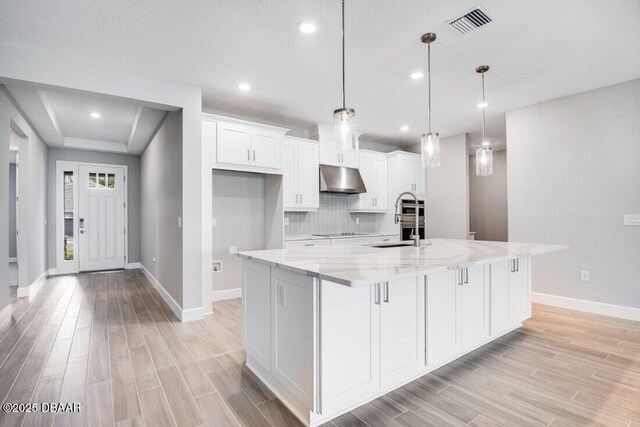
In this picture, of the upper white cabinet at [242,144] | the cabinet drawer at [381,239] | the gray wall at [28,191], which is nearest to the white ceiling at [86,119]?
the gray wall at [28,191]

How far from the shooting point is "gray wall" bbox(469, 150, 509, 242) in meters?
7.34

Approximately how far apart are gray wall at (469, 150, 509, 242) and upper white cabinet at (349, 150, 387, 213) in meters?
3.01

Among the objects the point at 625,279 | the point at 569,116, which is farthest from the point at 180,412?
the point at 569,116

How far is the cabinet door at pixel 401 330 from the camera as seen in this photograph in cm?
197

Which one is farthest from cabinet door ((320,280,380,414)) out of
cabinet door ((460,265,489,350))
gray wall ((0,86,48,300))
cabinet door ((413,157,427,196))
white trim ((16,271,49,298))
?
white trim ((16,271,49,298))

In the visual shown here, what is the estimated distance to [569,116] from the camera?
13.3ft

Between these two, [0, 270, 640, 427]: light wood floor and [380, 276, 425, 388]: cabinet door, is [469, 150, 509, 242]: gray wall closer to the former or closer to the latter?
[0, 270, 640, 427]: light wood floor

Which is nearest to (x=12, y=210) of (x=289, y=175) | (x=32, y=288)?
(x=32, y=288)

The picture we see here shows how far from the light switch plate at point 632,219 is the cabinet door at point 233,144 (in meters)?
4.51

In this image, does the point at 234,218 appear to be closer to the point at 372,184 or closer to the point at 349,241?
the point at 349,241

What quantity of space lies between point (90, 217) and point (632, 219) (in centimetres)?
885

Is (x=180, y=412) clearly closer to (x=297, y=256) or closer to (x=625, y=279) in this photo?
(x=297, y=256)

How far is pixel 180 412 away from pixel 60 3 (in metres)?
2.85

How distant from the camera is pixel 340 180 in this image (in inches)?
203
